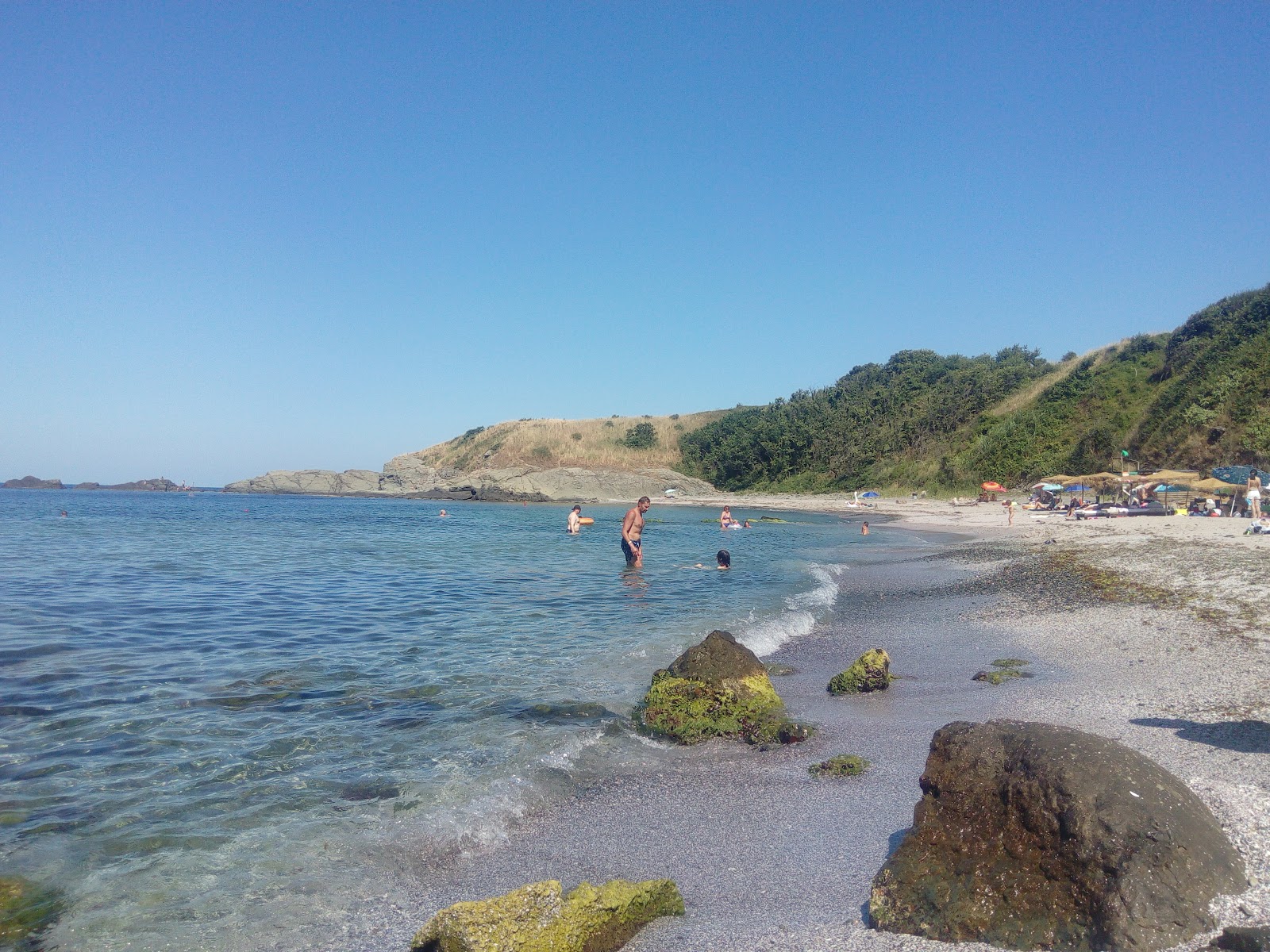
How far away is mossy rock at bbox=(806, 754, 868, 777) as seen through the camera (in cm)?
625

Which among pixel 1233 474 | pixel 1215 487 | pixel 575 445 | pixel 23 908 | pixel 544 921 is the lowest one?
pixel 23 908

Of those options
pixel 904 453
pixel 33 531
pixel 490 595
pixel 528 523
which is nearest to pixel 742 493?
pixel 904 453

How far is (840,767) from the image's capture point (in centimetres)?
631

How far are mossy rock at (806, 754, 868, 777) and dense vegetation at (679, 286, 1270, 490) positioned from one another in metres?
40.1

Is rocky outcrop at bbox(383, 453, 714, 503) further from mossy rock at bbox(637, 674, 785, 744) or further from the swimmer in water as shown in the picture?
mossy rock at bbox(637, 674, 785, 744)

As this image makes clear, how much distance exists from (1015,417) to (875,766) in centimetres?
5722

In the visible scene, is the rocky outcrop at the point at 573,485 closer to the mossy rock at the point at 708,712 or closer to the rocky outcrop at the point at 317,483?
the rocky outcrop at the point at 317,483

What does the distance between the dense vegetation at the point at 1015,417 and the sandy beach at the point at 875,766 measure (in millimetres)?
33241

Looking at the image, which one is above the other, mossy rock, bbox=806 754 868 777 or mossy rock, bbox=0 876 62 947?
mossy rock, bbox=0 876 62 947

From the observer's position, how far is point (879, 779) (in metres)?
6.10

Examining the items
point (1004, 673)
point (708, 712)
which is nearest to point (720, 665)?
point (708, 712)

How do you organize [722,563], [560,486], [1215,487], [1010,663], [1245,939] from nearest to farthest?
[1245,939], [1010,663], [722,563], [1215,487], [560,486]

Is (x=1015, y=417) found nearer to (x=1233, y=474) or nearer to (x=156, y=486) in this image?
(x=1233, y=474)

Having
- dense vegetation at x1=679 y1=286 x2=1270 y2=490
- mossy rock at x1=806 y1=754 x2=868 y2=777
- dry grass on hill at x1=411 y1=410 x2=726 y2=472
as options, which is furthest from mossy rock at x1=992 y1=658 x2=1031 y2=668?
dry grass on hill at x1=411 y1=410 x2=726 y2=472
